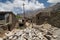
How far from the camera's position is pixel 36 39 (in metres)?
18.2

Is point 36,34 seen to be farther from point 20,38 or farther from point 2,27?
point 2,27

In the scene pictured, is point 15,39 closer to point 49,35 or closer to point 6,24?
point 49,35

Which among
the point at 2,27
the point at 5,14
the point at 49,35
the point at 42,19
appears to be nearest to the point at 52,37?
the point at 49,35

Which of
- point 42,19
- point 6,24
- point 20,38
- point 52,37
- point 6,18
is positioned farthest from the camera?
point 6,18

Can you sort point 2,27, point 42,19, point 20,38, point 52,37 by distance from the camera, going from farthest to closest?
point 2,27 → point 42,19 → point 20,38 → point 52,37

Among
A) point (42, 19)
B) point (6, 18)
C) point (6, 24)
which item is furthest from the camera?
point (6, 18)

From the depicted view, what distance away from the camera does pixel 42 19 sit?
2702 cm

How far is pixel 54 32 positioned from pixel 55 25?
306cm

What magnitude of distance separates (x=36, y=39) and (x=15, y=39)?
8.38 ft

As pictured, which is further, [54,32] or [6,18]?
[6,18]

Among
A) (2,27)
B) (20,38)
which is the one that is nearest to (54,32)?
(20,38)

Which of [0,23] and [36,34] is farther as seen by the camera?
[0,23]

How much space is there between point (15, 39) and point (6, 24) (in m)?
12.5

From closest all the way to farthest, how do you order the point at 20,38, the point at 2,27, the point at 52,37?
the point at 52,37, the point at 20,38, the point at 2,27
